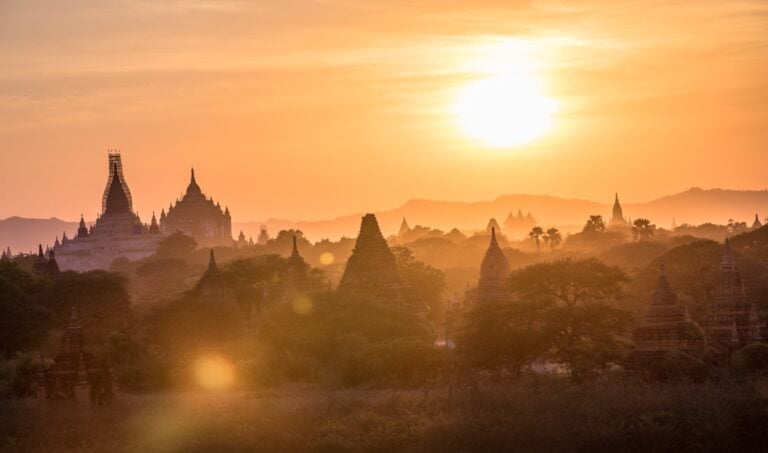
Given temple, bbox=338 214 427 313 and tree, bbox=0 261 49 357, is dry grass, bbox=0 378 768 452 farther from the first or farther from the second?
tree, bbox=0 261 49 357

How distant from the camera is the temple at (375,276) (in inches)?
2516

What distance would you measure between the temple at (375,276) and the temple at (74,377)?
1966 centimetres

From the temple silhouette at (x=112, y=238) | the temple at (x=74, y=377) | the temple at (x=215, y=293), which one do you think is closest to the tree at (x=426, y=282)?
the temple at (x=215, y=293)

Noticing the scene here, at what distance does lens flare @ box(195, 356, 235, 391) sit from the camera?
50.4 metres

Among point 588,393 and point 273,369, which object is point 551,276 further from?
point 588,393

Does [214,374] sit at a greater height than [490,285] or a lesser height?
lesser

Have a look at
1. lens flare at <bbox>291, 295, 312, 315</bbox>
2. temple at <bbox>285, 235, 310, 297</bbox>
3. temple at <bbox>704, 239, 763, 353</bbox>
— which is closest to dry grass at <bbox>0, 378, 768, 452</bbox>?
temple at <bbox>704, 239, 763, 353</bbox>

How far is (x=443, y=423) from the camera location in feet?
125

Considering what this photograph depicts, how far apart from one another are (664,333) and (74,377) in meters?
19.0

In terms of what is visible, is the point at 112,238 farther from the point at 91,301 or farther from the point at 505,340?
the point at 505,340

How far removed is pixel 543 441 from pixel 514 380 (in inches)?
350

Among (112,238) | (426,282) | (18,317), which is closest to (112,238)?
(112,238)

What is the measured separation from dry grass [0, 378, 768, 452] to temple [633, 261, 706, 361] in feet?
18.3

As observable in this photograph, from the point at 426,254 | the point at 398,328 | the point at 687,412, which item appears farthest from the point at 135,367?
the point at 426,254
